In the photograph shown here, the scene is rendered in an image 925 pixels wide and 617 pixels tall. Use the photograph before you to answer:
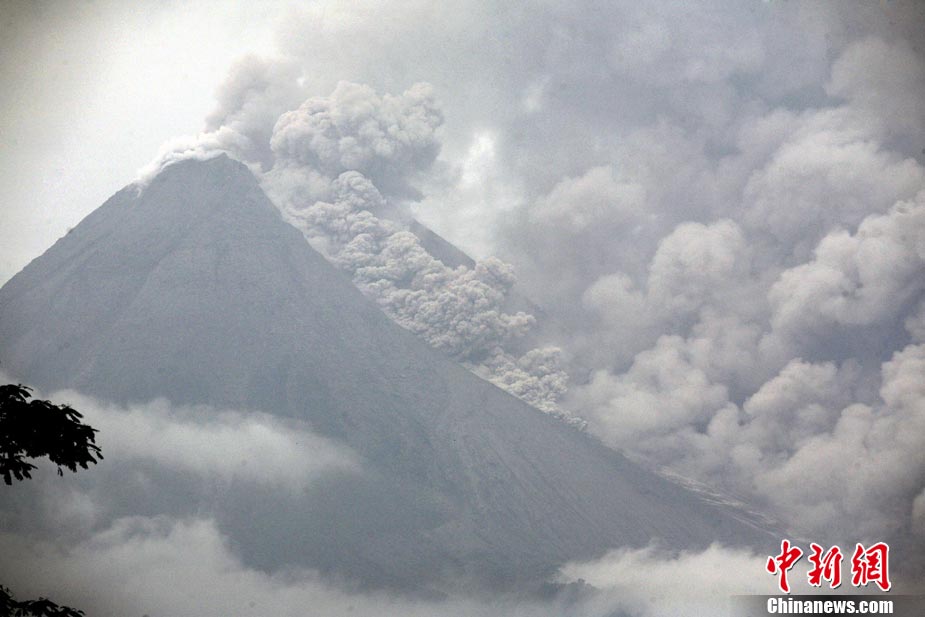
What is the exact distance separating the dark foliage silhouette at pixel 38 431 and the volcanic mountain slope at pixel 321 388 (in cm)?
4684

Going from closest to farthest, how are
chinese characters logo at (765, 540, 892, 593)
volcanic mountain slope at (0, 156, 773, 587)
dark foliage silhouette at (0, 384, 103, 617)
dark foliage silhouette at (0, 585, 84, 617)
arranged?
dark foliage silhouette at (0, 585, 84, 617)
dark foliage silhouette at (0, 384, 103, 617)
chinese characters logo at (765, 540, 892, 593)
volcanic mountain slope at (0, 156, 773, 587)

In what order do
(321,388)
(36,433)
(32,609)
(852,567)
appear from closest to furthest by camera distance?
(32,609), (36,433), (852,567), (321,388)

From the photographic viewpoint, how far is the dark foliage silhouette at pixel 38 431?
5.75m

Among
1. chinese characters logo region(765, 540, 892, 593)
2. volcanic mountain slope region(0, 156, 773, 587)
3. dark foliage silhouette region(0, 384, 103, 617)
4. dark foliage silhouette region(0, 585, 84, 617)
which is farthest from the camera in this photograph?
volcanic mountain slope region(0, 156, 773, 587)

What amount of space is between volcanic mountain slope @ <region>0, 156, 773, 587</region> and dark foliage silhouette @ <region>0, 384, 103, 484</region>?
4684cm

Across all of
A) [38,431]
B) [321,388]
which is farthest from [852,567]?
[321,388]

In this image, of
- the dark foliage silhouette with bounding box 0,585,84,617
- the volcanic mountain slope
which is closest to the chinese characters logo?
the volcanic mountain slope

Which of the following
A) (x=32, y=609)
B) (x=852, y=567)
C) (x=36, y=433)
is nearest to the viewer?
(x=32, y=609)

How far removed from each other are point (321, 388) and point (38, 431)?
5378 cm

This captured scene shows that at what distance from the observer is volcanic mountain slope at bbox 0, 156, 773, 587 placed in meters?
53.9

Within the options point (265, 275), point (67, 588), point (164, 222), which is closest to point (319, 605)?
point (67, 588)

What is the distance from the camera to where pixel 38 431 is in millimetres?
5766

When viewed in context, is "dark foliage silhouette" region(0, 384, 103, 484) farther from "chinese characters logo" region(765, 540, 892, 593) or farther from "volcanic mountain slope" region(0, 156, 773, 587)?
"volcanic mountain slope" region(0, 156, 773, 587)

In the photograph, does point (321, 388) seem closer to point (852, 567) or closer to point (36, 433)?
point (852, 567)
